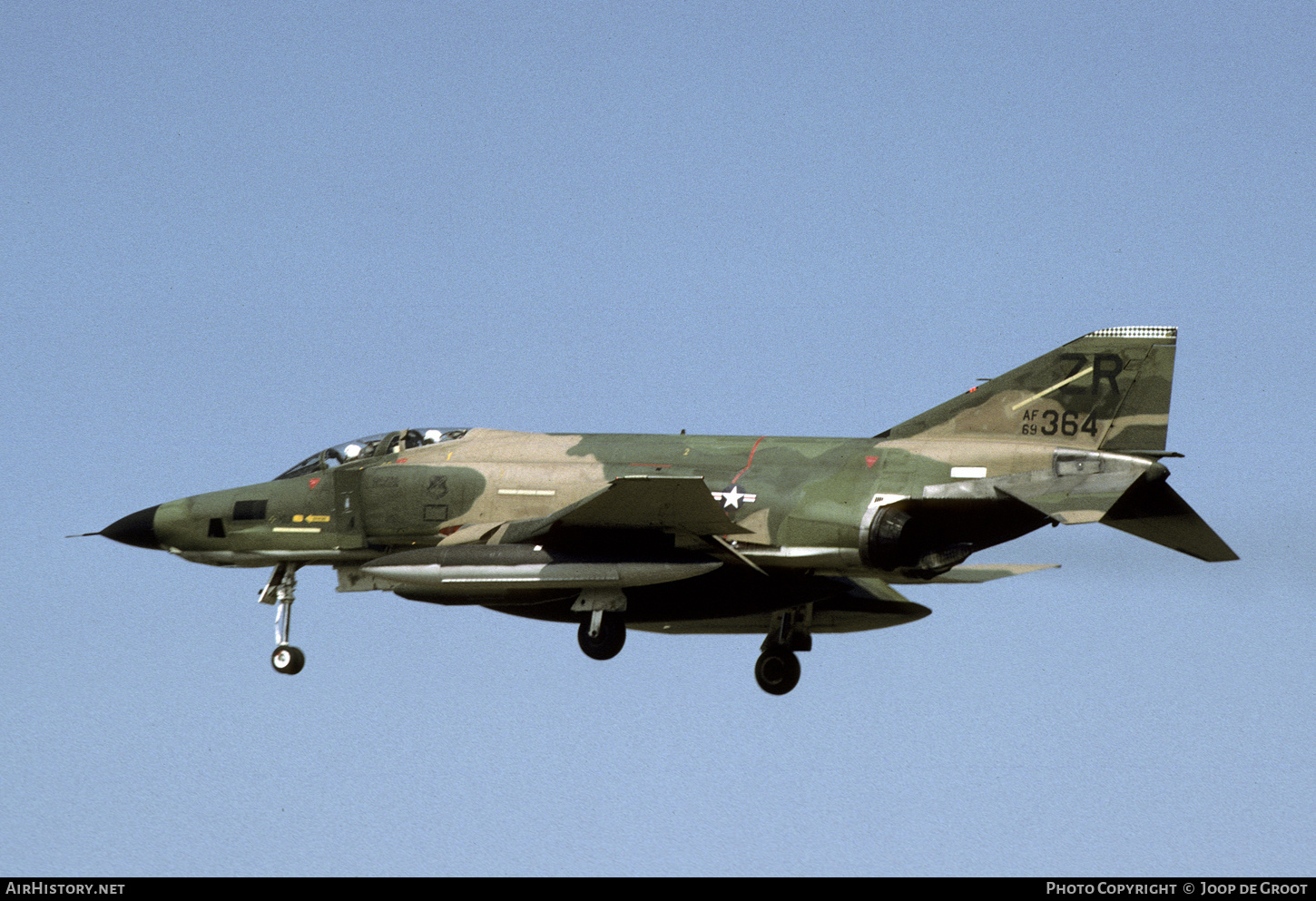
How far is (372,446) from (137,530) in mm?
3930

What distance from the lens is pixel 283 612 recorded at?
Result: 27.9 metres

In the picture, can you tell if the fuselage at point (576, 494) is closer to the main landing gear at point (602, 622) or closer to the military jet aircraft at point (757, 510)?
the military jet aircraft at point (757, 510)

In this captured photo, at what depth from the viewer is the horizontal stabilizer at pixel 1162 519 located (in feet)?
78.4

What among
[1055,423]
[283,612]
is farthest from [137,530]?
[1055,423]

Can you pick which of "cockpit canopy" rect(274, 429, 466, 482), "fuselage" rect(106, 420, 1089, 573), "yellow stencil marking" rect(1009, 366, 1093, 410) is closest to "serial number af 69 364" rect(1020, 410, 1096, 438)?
"yellow stencil marking" rect(1009, 366, 1093, 410)

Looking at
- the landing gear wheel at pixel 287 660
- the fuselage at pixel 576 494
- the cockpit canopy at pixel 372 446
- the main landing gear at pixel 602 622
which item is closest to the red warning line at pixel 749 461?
the fuselage at pixel 576 494

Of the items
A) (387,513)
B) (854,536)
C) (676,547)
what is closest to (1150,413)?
(854,536)

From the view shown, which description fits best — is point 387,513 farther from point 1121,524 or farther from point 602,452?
point 1121,524

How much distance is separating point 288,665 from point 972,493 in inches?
409

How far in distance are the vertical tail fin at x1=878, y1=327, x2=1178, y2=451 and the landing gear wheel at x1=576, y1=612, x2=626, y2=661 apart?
4.94 metres
